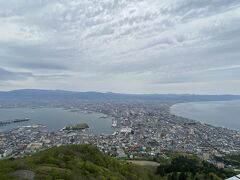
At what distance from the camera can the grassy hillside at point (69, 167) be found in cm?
1342

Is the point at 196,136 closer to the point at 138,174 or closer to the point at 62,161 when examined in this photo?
the point at 138,174

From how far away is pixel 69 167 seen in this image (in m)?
16.9

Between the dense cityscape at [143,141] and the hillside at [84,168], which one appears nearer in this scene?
the hillside at [84,168]

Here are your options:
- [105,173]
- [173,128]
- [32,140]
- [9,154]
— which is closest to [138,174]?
[105,173]

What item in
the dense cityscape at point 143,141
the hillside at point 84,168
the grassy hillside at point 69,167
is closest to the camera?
the grassy hillside at point 69,167

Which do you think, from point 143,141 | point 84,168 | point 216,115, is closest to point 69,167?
point 84,168

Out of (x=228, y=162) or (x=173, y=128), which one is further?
(x=173, y=128)

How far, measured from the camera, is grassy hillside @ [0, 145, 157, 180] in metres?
13.4

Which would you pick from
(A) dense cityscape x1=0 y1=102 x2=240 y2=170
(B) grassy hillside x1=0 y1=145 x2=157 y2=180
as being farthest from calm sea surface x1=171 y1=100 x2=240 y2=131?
(B) grassy hillside x1=0 y1=145 x2=157 y2=180

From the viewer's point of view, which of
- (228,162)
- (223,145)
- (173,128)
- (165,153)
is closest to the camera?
(228,162)

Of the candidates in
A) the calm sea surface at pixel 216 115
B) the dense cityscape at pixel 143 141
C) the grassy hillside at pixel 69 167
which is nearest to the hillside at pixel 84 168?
the grassy hillside at pixel 69 167

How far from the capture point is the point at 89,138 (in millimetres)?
48844

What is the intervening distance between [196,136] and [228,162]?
755 inches

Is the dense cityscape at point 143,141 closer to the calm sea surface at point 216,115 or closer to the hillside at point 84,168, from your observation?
the hillside at point 84,168
